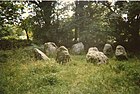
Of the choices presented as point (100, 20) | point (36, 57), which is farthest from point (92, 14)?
point (36, 57)

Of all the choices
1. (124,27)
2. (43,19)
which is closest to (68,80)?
(124,27)

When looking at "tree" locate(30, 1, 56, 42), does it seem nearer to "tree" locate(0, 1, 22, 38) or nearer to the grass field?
the grass field

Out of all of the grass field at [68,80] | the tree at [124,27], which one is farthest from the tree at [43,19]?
the grass field at [68,80]

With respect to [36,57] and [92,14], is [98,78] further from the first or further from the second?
[92,14]

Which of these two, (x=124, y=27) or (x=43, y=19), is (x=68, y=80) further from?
(x=43, y=19)

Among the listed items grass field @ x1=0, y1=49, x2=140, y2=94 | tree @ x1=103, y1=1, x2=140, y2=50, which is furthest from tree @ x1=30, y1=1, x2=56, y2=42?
grass field @ x1=0, y1=49, x2=140, y2=94

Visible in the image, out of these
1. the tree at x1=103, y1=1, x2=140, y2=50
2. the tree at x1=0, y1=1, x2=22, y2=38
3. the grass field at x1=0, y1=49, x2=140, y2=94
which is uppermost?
the tree at x1=0, y1=1, x2=22, y2=38

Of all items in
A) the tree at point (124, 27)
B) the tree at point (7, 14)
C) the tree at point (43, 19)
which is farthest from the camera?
the tree at point (43, 19)

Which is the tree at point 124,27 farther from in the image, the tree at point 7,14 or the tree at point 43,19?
the tree at point 7,14

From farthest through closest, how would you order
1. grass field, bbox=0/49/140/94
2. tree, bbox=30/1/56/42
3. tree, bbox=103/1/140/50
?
tree, bbox=30/1/56/42 → tree, bbox=103/1/140/50 → grass field, bbox=0/49/140/94

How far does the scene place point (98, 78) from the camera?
9.43m

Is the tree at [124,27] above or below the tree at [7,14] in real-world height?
below

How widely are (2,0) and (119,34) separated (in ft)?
40.8

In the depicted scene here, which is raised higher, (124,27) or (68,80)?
(124,27)
